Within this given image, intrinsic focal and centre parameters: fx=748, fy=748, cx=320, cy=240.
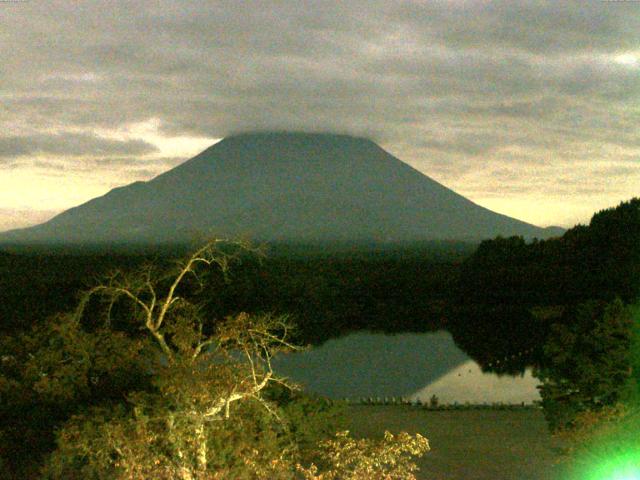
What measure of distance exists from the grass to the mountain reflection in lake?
268 inches

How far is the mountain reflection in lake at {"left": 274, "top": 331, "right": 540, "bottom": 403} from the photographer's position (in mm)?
21828

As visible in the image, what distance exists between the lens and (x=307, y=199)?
120625mm

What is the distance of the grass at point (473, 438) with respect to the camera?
32.9 ft

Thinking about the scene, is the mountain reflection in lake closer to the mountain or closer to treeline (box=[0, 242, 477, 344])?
treeline (box=[0, 242, 477, 344])

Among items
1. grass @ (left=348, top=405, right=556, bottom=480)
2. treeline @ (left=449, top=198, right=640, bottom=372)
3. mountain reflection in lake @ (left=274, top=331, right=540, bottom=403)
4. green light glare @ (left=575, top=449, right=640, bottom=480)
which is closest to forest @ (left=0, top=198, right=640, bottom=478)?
treeline @ (left=449, top=198, right=640, bottom=372)

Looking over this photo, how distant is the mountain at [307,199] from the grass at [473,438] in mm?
97136

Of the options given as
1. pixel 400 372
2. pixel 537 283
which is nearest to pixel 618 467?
pixel 400 372

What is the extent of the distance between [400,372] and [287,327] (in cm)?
1818

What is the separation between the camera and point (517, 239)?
3516 centimetres

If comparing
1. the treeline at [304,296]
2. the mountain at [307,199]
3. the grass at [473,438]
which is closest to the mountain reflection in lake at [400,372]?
the treeline at [304,296]

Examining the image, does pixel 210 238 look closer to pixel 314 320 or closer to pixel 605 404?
pixel 605 404

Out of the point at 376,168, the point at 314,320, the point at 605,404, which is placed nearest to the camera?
the point at 605,404

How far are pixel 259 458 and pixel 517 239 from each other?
94.7 ft

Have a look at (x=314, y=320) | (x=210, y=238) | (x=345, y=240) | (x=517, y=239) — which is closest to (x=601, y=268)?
(x=517, y=239)
